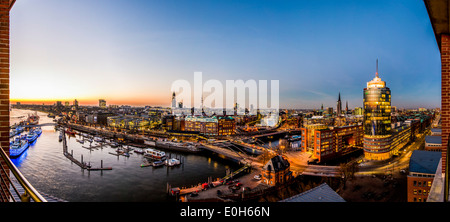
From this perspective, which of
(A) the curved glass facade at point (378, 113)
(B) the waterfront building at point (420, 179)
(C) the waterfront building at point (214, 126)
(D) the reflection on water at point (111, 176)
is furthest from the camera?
(C) the waterfront building at point (214, 126)

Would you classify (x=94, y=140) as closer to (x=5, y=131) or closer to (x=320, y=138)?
(x=320, y=138)

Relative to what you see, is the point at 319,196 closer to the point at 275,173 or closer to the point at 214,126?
the point at 275,173

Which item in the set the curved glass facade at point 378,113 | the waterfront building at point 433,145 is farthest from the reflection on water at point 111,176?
the waterfront building at point 433,145

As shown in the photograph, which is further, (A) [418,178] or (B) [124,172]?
(B) [124,172]

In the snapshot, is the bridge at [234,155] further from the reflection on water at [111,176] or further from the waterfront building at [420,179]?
the waterfront building at [420,179]

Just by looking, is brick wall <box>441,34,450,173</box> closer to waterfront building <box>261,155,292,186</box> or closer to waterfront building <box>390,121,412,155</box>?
waterfront building <box>261,155,292,186</box>

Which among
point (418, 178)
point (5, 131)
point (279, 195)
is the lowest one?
point (279, 195)
